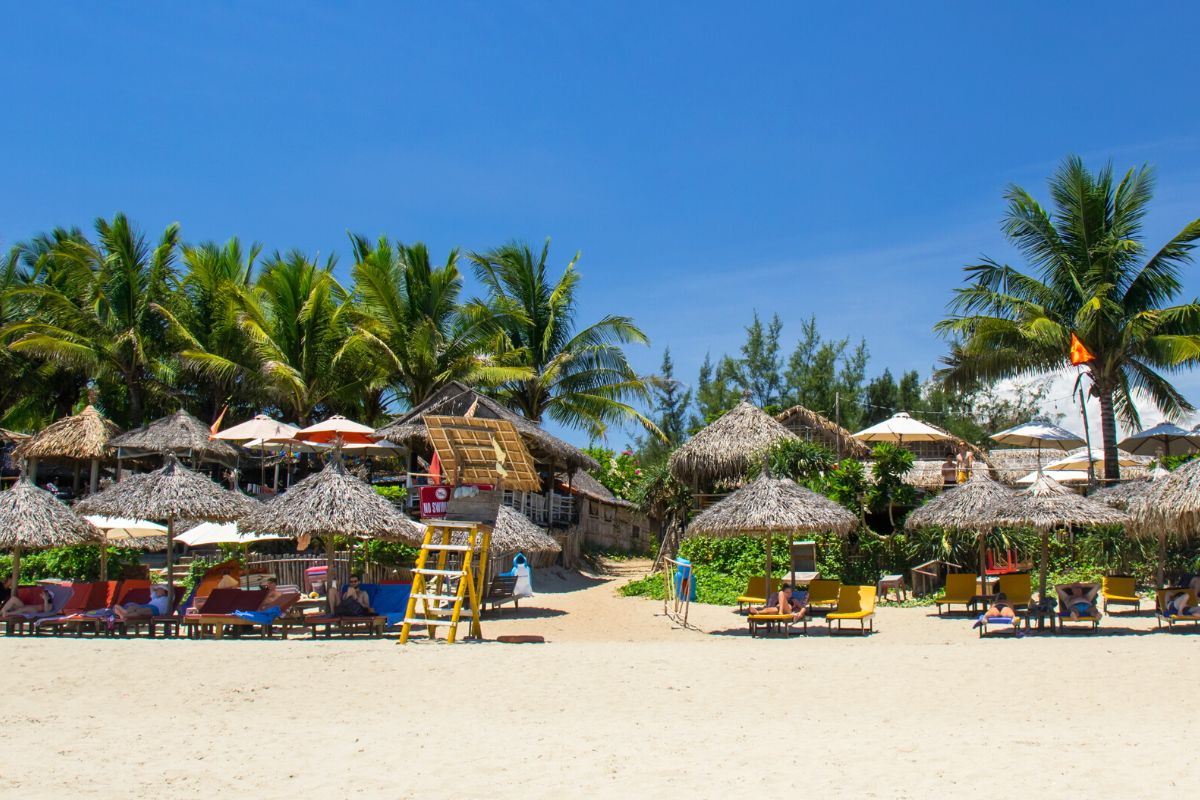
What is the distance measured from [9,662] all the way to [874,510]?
47.7 feet

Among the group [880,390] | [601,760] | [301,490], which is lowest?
[601,760]

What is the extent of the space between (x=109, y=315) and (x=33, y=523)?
13301 millimetres

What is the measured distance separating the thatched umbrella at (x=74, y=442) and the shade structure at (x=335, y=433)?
518 centimetres

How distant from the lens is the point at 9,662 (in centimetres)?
1102

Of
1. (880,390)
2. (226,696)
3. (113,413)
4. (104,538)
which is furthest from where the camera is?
(880,390)

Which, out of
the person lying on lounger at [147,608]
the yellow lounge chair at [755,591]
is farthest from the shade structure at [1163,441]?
the person lying on lounger at [147,608]

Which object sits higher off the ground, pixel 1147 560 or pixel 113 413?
pixel 113 413

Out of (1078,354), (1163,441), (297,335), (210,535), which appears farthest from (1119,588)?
(297,335)

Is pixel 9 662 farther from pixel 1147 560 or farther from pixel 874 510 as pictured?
pixel 1147 560

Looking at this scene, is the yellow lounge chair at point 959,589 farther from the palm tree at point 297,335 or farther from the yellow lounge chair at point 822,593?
the palm tree at point 297,335

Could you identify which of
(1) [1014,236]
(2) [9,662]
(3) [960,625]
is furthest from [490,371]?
(2) [9,662]

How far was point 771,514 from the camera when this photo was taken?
14.4 m

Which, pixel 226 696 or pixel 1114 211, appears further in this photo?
pixel 1114 211

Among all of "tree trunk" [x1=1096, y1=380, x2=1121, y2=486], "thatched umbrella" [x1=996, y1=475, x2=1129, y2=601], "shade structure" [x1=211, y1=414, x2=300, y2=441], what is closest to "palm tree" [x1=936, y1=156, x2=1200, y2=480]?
"tree trunk" [x1=1096, y1=380, x2=1121, y2=486]
